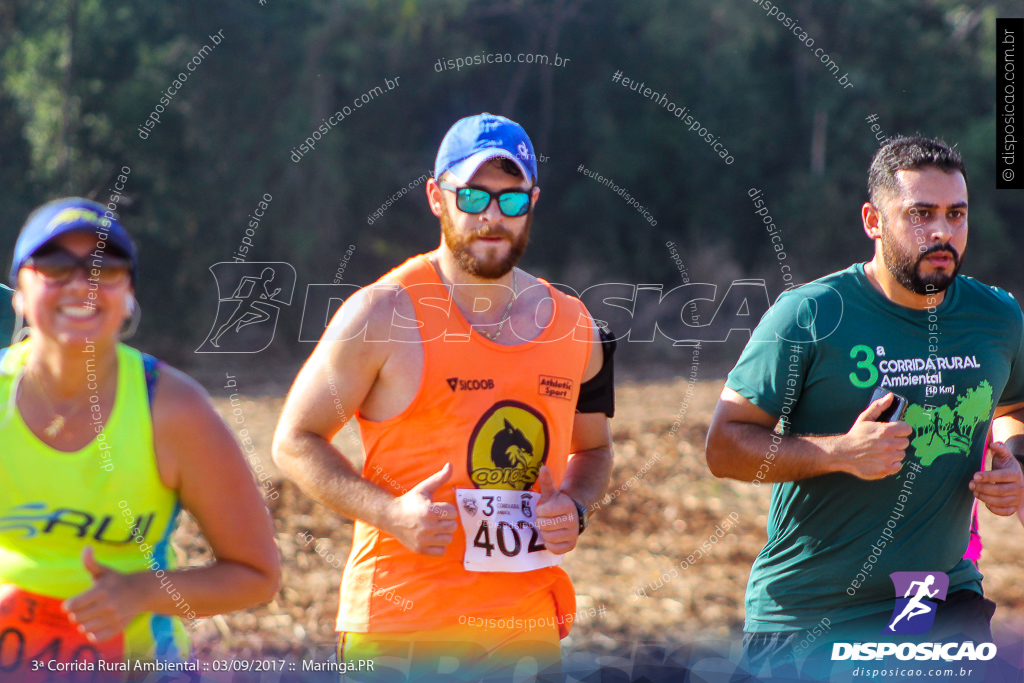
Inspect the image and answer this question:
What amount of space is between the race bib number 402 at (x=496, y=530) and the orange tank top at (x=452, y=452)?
0.07 ft

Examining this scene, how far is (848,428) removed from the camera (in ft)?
10.7

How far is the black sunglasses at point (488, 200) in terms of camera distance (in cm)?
298

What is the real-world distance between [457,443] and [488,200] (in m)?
0.72

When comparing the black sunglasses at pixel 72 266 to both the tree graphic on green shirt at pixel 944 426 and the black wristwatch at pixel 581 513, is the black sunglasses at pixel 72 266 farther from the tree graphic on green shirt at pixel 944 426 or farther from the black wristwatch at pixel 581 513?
the tree graphic on green shirt at pixel 944 426

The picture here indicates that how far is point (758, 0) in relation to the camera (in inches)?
847

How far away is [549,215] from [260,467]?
11.6 meters

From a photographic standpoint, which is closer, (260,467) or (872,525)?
(872,525)

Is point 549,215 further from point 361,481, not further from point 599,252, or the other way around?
point 361,481

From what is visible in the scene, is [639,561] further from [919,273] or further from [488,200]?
[488,200]

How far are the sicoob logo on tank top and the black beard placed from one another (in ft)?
4.34

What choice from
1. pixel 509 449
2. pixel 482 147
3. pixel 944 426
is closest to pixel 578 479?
pixel 509 449

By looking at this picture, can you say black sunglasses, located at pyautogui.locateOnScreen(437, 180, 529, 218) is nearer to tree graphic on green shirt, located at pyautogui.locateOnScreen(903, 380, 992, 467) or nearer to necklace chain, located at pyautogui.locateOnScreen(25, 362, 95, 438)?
necklace chain, located at pyautogui.locateOnScreen(25, 362, 95, 438)

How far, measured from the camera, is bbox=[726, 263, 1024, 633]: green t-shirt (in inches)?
127

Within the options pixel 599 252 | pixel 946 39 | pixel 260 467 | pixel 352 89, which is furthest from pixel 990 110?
pixel 260 467
